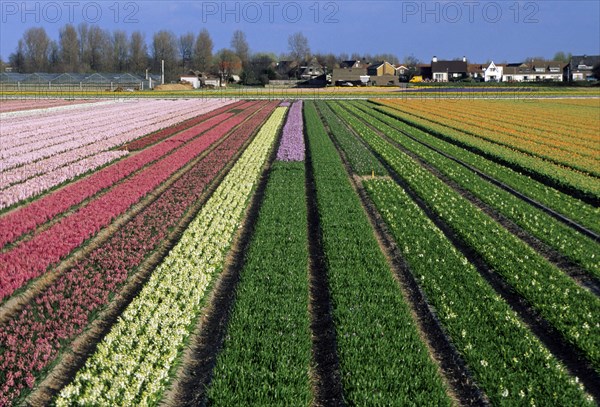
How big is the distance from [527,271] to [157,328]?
742cm

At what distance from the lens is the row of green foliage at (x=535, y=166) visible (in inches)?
763

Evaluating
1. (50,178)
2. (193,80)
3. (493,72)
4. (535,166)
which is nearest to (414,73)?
(493,72)

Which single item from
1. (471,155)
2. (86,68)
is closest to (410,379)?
(471,155)

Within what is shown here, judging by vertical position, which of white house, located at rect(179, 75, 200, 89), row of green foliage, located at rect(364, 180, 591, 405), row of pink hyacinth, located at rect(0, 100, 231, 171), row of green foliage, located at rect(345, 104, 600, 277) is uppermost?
white house, located at rect(179, 75, 200, 89)

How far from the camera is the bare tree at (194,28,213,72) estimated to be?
178 metres

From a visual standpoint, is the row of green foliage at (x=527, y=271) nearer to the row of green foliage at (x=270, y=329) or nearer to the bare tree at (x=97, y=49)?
the row of green foliage at (x=270, y=329)

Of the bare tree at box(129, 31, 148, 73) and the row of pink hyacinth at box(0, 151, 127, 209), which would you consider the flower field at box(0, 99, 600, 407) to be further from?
the bare tree at box(129, 31, 148, 73)

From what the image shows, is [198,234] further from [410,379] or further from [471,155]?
[471,155]

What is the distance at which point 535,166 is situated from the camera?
23.2 m

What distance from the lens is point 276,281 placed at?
34.5 ft

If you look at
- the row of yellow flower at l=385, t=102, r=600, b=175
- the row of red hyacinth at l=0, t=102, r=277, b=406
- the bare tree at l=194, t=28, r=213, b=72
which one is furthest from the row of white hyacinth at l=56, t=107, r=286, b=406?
the bare tree at l=194, t=28, r=213, b=72

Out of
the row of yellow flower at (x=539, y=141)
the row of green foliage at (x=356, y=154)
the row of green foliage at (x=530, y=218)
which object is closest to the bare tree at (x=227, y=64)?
the row of yellow flower at (x=539, y=141)

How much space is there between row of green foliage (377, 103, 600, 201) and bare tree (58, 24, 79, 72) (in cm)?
15626

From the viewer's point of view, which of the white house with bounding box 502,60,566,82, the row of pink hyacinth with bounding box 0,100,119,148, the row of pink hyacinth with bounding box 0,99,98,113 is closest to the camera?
the row of pink hyacinth with bounding box 0,100,119,148
